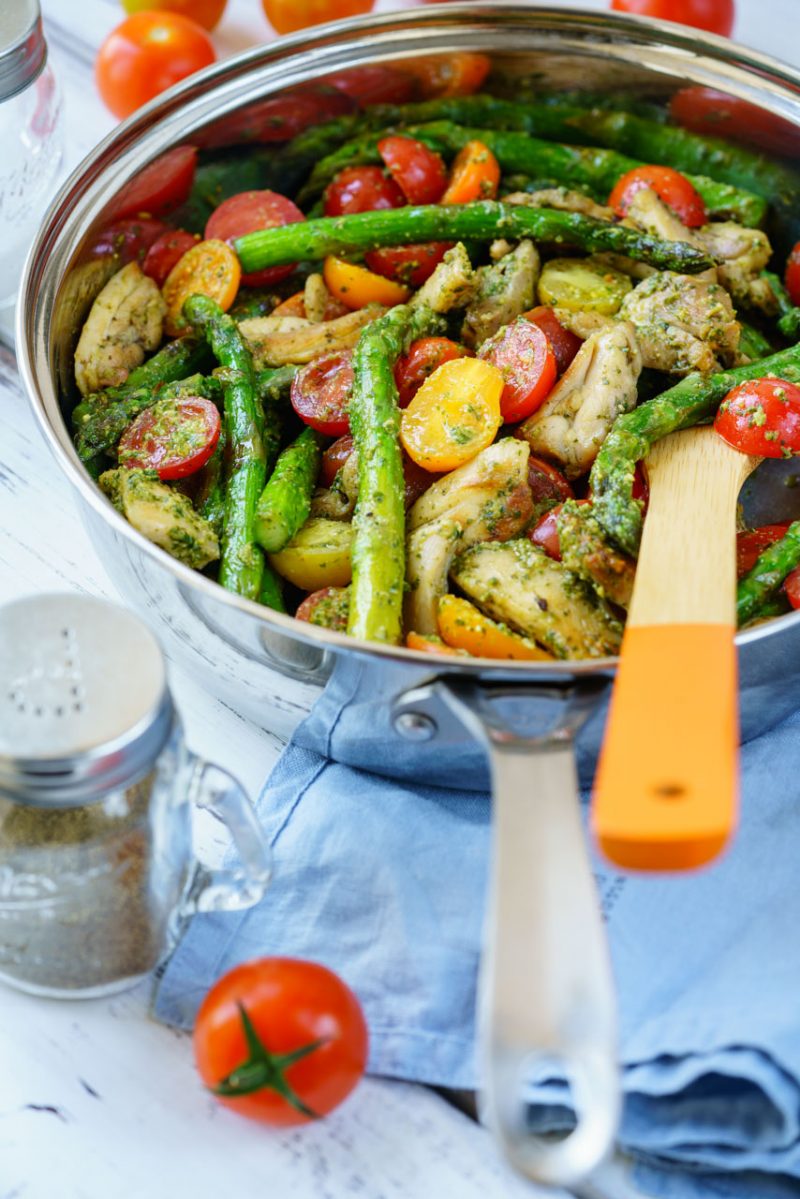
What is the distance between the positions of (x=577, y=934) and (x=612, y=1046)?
6.3 inches

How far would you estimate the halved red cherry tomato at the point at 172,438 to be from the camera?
111 inches

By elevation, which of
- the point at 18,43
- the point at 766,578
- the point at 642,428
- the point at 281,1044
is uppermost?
the point at 18,43

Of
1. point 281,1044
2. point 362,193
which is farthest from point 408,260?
point 281,1044

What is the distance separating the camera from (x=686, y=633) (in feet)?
7.11

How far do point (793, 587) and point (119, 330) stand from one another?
68.8 inches

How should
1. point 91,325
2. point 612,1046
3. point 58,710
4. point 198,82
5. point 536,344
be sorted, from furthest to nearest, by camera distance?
1. point 198,82
2. point 91,325
3. point 536,344
4. point 58,710
5. point 612,1046

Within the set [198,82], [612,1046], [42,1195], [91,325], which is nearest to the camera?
[612,1046]

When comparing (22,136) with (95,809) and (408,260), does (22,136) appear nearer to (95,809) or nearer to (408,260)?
(408,260)

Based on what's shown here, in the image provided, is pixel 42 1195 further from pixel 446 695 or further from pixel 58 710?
pixel 446 695

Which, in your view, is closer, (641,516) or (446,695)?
(446,695)

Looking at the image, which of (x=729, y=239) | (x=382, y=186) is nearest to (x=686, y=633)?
(x=729, y=239)

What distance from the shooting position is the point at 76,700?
6.36 ft

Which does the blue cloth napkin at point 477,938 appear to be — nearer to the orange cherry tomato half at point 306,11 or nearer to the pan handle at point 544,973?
the pan handle at point 544,973

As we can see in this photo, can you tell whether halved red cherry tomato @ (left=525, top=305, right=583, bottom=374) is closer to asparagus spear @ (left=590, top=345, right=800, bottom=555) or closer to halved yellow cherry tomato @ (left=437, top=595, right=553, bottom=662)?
asparagus spear @ (left=590, top=345, right=800, bottom=555)
